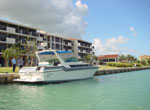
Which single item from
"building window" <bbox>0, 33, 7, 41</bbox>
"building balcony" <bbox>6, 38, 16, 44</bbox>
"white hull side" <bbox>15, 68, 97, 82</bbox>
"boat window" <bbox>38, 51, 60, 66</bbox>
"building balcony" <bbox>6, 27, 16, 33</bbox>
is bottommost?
"white hull side" <bbox>15, 68, 97, 82</bbox>

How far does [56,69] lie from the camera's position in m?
15.2

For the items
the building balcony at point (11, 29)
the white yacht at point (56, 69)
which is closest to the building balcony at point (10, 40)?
the building balcony at point (11, 29)

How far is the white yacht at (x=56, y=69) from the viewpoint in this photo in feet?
47.9

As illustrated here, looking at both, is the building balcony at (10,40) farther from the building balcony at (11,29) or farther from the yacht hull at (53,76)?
the yacht hull at (53,76)

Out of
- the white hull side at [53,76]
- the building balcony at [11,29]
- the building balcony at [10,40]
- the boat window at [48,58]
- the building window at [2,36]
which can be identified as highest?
the building balcony at [11,29]

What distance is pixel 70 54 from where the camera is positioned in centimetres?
1739

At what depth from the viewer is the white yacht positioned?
47.9 feet

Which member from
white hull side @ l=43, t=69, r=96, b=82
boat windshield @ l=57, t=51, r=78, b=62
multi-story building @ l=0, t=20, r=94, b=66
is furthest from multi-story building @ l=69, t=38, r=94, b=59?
boat windshield @ l=57, t=51, r=78, b=62

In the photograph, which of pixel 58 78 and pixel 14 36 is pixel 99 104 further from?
pixel 14 36

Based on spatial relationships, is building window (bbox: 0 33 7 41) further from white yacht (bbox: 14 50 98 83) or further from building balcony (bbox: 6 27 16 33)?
white yacht (bbox: 14 50 98 83)

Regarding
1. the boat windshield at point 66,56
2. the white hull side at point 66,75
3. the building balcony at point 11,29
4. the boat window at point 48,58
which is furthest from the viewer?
the building balcony at point 11,29

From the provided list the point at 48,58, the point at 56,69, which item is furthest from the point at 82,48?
the point at 56,69

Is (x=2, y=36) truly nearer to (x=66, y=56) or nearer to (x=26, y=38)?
(x=26, y=38)

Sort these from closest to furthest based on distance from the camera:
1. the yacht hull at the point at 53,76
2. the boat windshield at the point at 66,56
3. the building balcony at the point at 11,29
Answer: the yacht hull at the point at 53,76
the boat windshield at the point at 66,56
the building balcony at the point at 11,29
